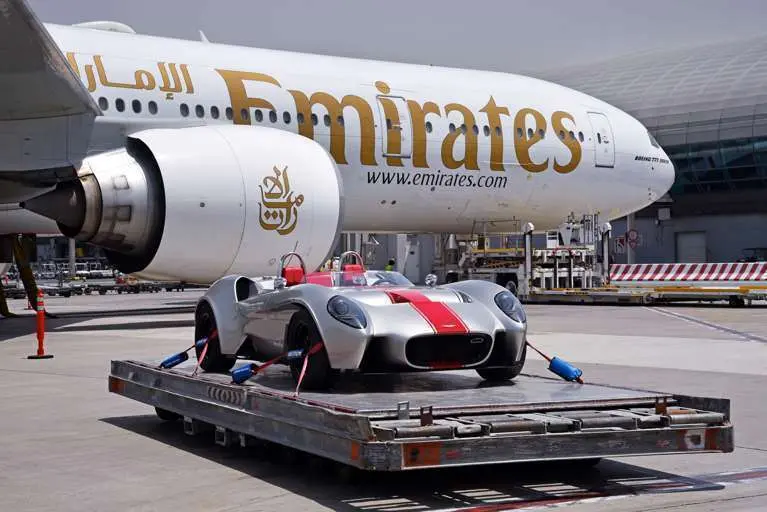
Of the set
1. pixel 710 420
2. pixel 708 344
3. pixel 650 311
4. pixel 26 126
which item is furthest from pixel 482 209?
pixel 710 420

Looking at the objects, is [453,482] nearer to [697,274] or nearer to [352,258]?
[352,258]

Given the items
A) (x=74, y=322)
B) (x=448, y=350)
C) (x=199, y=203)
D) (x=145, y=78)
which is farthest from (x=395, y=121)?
(x=448, y=350)

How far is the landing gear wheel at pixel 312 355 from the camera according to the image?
287 inches

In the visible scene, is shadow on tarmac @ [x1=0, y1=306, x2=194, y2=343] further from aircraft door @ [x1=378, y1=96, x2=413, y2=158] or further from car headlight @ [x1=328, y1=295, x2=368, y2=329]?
car headlight @ [x1=328, y1=295, x2=368, y2=329]

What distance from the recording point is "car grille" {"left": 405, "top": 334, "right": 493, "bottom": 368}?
24.0 feet

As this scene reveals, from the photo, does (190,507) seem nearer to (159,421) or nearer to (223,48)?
(159,421)

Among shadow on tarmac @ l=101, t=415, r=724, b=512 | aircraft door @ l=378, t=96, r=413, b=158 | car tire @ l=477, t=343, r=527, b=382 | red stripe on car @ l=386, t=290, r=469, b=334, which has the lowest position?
shadow on tarmac @ l=101, t=415, r=724, b=512

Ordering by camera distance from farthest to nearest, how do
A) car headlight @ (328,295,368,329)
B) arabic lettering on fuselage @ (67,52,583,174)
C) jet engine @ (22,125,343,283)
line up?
1. arabic lettering on fuselage @ (67,52,583,174)
2. jet engine @ (22,125,343,283)
3. car headlight @ (328,295,368,329)

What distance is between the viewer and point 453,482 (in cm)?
659

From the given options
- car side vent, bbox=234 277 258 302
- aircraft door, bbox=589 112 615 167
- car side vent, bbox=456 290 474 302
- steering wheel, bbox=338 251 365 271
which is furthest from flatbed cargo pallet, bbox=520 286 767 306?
car side vent, bbox=456 290 474 302

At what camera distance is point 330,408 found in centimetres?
635

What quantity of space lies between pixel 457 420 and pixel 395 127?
52.1 feet

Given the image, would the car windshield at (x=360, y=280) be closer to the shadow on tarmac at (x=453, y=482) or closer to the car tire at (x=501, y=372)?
the car tire at (x=501, y=372)

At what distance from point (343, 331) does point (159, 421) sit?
2.60m
